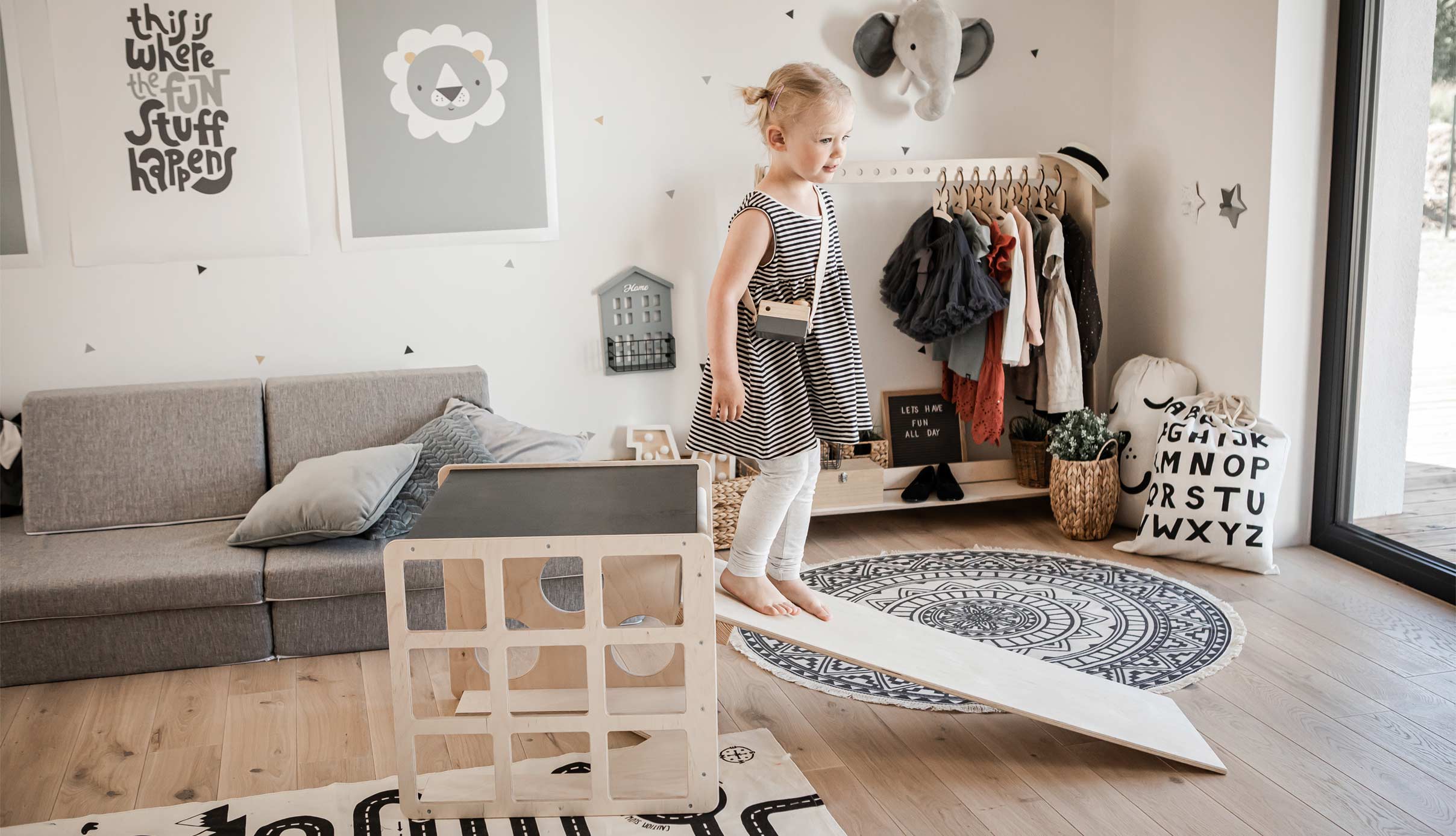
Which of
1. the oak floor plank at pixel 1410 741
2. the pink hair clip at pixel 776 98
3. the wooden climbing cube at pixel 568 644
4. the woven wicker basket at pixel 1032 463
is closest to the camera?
the wooden climbing cube at pixel 568 644

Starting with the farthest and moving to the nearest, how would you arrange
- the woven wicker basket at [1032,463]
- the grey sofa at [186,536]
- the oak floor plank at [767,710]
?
the woven wicker basket at [1032,463] → the grey sofa at [186,536] → the oak floor plank at [767,710]

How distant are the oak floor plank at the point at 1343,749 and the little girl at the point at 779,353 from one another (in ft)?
3.21

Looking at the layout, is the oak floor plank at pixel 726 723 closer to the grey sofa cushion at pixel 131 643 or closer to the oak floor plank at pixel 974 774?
the oak floor plank at pixel 974 774

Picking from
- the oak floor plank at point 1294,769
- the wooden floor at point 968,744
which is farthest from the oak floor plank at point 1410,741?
the oak floor plank at point 1294,769

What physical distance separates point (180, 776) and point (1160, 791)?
6.31 feet

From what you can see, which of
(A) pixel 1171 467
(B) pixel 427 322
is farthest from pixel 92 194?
(A) pixel 1171 467

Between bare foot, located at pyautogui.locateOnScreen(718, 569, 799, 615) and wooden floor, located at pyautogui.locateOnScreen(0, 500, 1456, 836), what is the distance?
0.23m

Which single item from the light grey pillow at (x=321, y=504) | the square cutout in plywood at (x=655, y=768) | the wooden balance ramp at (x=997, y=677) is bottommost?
the square cutout in plywood at (x=655, y=768)

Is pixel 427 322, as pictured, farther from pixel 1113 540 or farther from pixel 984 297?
pixel 1113 540

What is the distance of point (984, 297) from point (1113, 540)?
0.92 m

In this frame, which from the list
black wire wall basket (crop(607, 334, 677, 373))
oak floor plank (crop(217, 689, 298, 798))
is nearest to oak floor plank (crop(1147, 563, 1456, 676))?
black wire wall basket (crop(607, 334, 677, 373))

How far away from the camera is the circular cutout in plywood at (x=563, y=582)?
2895 mm

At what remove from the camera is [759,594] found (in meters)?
2.43

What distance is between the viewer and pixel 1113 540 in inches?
143
